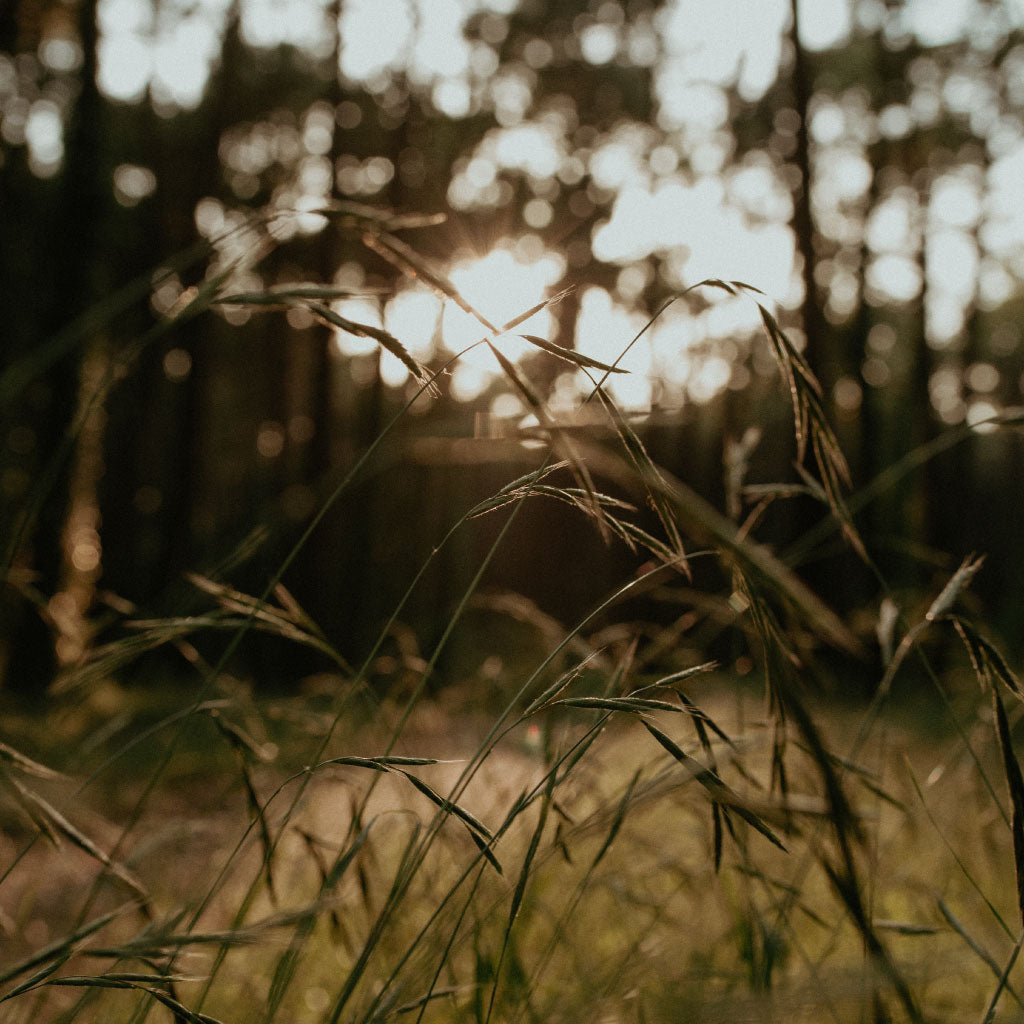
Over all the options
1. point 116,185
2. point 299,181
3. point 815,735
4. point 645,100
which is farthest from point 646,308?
point 815,735

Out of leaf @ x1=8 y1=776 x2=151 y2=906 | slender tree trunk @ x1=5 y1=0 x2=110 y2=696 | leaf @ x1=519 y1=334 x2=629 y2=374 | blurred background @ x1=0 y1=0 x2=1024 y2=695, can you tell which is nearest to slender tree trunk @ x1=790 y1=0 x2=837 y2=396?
blurred background @ x1=0 y1=0 x2=1024 y2=695

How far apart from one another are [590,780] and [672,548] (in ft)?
2.41

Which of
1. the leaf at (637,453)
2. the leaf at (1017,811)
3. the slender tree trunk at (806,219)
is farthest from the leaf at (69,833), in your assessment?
the slender tree trunk at (806,219)

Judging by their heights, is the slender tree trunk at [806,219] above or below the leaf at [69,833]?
above

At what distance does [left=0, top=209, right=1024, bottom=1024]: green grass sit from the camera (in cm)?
61

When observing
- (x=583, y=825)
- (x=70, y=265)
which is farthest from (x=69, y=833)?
(x=70, y=265)

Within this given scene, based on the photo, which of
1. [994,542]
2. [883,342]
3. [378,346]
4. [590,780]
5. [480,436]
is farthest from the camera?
[883,342]

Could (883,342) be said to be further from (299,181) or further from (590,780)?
(590,780)

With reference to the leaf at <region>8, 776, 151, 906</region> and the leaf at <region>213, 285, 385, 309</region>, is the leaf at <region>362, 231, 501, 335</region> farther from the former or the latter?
the leaf at <region>8, 776, 151, 906</region>

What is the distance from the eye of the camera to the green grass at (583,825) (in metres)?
0.61

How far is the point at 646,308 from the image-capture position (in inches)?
496

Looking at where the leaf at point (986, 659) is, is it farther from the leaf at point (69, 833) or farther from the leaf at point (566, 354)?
the leaf at point (69, 833)

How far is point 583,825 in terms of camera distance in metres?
0.76

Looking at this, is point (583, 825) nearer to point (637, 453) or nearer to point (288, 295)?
point (637, 453)
